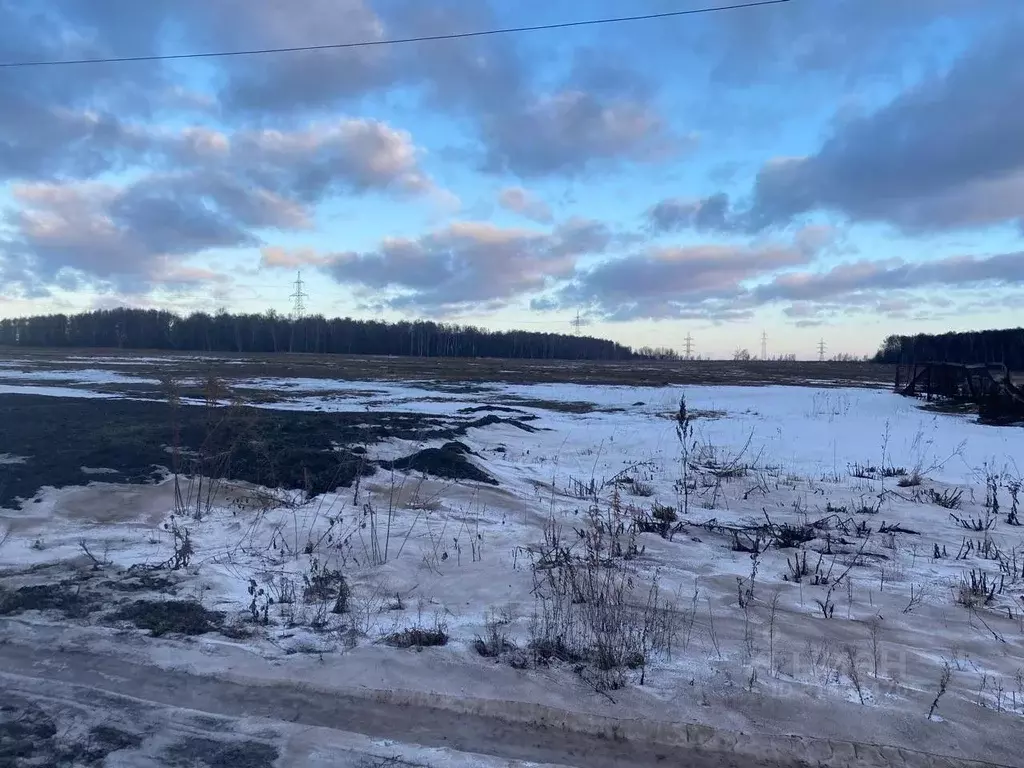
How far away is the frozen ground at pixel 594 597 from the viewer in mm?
3734

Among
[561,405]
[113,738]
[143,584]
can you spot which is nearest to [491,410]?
[561,405]

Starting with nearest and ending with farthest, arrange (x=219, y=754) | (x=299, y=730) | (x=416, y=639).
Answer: (x=219, y=754) → (x=299, y=730) → (x=416, y=639)

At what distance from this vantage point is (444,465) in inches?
417

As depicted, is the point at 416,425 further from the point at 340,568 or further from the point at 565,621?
the point at 565,621

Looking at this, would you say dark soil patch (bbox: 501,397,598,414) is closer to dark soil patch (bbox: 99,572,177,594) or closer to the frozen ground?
the frozen ground

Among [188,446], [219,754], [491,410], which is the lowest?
[219,754]

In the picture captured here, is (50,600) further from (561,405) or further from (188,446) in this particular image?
(561,405)

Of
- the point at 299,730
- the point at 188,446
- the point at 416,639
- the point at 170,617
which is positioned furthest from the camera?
the point at 188,446

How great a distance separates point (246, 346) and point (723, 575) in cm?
13216

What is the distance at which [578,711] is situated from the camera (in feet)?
11.9

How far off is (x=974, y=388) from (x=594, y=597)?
90.5ft

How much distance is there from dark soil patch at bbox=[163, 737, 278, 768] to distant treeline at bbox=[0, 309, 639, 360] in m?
125

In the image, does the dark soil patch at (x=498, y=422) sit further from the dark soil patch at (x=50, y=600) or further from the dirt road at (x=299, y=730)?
the dirt road at (x=299, y=730)

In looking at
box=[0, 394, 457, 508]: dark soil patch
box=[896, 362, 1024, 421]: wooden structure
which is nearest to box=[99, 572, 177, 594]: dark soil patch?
box=[0, 394, 457, 508]: dark soil patch
